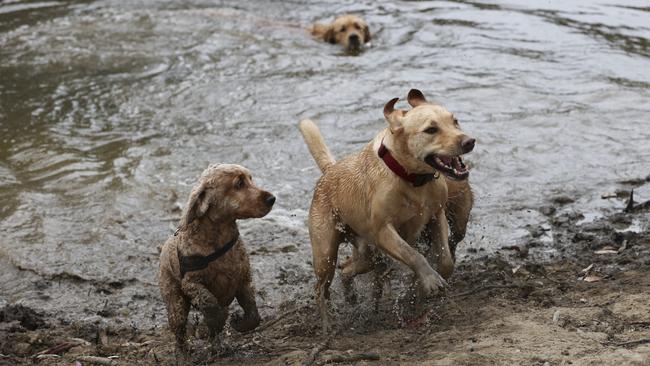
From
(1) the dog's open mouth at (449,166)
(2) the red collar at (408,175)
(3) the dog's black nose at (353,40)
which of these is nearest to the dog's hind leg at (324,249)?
(2) the red collar at (408,175)

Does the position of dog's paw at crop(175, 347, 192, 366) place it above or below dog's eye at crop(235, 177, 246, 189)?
below

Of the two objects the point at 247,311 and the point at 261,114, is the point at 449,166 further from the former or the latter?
the point at 261,114

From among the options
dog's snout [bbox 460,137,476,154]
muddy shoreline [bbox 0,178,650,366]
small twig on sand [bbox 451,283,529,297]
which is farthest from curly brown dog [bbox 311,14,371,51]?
dog's snout [bbox 460,137,476,154]

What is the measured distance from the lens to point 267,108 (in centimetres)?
1227

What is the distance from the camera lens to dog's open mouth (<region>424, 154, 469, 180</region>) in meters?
5.45

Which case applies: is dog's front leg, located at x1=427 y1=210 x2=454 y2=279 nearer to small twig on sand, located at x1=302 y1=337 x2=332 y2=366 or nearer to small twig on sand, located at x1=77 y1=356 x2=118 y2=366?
small twig on sand, located at x1=302 y1=337 x2=332 y2=366

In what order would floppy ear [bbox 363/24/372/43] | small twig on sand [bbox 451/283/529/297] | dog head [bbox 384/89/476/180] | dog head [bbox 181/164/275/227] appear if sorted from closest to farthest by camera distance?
dog head [bbox 384/89/476/180], dog head [bbox 181/164/275/227], small twig on sand [bbox 451/283/529/297], floppy ear [bbox 363/24/372/43]

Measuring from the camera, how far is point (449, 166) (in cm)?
563

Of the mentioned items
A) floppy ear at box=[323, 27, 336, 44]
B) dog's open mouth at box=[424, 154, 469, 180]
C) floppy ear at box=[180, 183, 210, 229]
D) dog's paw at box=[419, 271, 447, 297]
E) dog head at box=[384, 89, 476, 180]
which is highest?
dog head at box=[384, 89, 476, 180]

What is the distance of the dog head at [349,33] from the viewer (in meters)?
15.1

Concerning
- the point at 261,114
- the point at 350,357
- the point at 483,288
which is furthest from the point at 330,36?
the point at 350,357

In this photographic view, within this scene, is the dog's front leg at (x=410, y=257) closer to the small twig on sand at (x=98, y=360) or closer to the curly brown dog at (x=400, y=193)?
the curly brown dog at (x=400, y=193)

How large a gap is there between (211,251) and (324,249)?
1.00m

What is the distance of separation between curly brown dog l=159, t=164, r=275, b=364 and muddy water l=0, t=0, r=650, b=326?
1.15m
